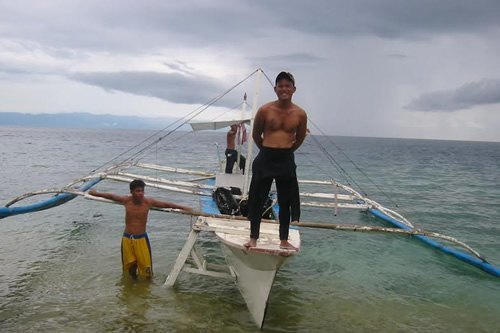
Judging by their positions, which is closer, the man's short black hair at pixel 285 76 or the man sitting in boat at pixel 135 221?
the man's short black hair at pixel 285 76

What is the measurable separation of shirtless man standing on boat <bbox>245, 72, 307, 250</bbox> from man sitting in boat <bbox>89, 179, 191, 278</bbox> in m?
2.54

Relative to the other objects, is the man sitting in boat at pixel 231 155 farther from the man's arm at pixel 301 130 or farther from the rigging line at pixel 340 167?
the man's arm at pixel 301 130

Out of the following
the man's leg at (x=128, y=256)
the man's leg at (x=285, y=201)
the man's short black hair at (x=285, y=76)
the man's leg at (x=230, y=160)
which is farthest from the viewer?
the man's leg at (x=230, y=160)

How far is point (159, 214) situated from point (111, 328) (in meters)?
9.12

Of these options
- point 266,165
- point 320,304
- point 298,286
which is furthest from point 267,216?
point 266,165

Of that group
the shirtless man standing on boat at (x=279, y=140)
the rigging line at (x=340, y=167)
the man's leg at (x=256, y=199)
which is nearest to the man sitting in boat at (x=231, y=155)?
the rigging line at (x=340, y=167)

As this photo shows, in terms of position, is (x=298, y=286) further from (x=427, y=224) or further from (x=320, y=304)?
(x=427, y=224)

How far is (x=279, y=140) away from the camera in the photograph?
217 inches

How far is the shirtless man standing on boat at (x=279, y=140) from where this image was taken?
17.8 feet

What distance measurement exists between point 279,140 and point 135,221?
3550mm

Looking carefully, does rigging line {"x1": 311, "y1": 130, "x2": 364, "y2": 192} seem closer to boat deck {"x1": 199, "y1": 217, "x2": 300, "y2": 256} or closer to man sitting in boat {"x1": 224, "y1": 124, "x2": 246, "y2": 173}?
man sitting in boat {"x1": 224, "y1": 124, "x2": 246, "y2": 173}

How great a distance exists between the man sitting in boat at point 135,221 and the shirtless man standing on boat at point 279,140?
2.54 m

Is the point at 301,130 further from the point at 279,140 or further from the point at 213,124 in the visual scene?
the point at 213,124

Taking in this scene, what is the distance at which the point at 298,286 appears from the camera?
9.02m
